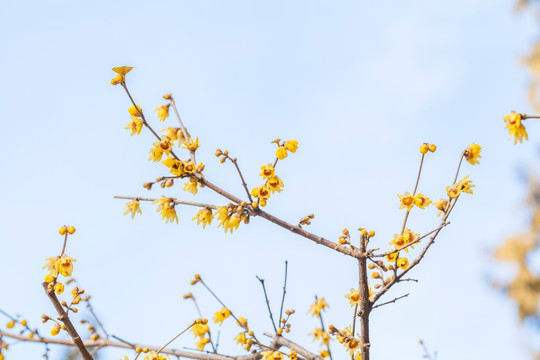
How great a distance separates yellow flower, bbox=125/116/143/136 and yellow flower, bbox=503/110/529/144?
1.44m

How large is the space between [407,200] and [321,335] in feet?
4.14

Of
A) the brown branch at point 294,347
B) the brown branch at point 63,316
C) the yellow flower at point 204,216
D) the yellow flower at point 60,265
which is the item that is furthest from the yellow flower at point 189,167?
the brown branch at point 294,347

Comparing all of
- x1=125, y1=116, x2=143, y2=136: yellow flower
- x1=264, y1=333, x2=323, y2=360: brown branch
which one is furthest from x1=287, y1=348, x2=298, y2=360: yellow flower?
x1=125, y1=116, x2=143, y2=136: yellow flower

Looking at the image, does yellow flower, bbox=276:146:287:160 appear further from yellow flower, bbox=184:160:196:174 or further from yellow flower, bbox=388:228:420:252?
yellow flower, bbox=388:228:420:252

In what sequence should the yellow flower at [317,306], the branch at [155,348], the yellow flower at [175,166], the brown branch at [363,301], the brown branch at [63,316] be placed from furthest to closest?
1. the yellow flower at [317,306]
2. the branch at [155,348]
3. the yellow flower at [175,166]
4. the brown branch at [363,301]
5. the brown branch at [63,316]

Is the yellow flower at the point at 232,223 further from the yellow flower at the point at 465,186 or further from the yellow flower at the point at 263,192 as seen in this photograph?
the yellow flower at the point at 465,186

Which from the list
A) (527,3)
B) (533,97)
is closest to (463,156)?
(533,97)

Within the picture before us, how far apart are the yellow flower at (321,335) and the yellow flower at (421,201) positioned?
3.89 ft

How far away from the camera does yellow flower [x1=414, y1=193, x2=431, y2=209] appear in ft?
6.15

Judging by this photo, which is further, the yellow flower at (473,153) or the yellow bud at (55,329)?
the yellow flower at (473,153)

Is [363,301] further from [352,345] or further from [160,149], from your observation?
[160,149]

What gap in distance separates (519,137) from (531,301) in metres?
10.3

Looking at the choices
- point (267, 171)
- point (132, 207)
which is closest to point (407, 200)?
point (267, 171)

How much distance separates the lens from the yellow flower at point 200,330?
244 cm
